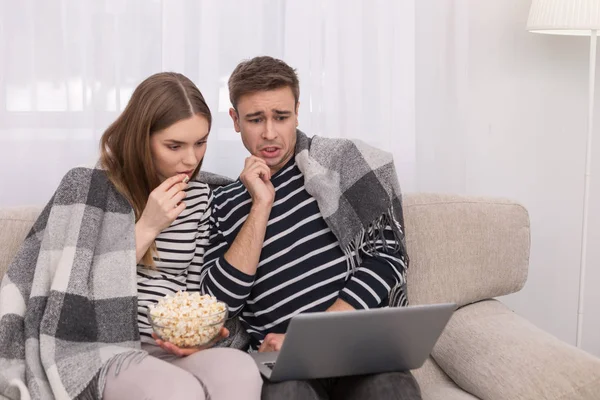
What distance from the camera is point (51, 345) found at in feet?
6.15

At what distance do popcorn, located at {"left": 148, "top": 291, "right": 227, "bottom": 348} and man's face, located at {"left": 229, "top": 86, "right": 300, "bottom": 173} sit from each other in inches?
20.8

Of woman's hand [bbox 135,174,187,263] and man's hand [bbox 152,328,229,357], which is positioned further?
woman's hand [bbox 135,174,187,263]

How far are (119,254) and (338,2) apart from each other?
3.73 feet

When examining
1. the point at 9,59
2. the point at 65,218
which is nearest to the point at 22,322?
the point at 65,218

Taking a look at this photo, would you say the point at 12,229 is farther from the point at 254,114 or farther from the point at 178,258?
the point at 254,114

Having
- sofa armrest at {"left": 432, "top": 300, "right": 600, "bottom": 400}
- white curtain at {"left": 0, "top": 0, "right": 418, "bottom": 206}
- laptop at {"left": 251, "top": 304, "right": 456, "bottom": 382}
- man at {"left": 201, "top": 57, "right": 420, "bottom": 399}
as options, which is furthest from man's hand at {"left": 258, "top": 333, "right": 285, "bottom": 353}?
white curtain at {"left": 0, "top": 0, "right": 418, "bottom": 206}

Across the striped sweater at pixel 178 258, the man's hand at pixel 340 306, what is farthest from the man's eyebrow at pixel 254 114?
the man's hand at pixel 340 306

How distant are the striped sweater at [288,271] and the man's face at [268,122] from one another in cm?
11

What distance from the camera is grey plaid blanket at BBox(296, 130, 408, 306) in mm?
2153

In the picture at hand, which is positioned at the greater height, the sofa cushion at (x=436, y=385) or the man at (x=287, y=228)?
the man at (x=287, y=228)

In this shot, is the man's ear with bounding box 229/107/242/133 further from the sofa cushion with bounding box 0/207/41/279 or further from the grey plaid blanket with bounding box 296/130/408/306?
the sofa cushion with bounding box 0/207/41/279

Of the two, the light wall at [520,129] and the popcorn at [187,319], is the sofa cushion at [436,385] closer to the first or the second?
the popcorn at [187,319]

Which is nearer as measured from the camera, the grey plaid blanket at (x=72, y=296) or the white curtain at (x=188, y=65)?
the grey plaid blanket at (x=72, y=296)

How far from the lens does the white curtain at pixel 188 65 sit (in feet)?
7.87
